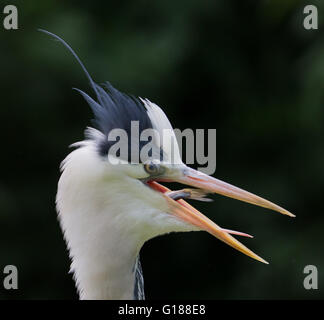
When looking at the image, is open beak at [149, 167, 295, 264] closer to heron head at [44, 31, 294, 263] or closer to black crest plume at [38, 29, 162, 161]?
heron head at [44, 31, 294, 263]

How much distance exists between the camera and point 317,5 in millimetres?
4031

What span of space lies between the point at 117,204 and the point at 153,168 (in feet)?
0.62

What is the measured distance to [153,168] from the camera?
7.94 ft

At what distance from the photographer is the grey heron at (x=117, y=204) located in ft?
7.82

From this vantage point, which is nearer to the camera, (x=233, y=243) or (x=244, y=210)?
(x=233, y=243)

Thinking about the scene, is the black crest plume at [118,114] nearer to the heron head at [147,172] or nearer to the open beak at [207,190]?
the heron head at [147,172]

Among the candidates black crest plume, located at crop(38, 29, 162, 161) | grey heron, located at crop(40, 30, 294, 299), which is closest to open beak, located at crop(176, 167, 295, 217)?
grey heron, located at crop(40, 30, 294, 299)

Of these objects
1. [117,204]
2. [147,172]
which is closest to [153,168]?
[147,172]

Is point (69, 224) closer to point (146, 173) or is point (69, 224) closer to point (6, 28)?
point (146, 173)

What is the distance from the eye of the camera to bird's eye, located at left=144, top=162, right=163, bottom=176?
241cm

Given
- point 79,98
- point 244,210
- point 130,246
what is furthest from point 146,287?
point 130,246

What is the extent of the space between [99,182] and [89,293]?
440 millimetres

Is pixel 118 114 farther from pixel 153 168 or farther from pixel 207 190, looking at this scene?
pixel 207 190

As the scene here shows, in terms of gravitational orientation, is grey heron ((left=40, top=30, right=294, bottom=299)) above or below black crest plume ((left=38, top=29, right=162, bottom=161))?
below
